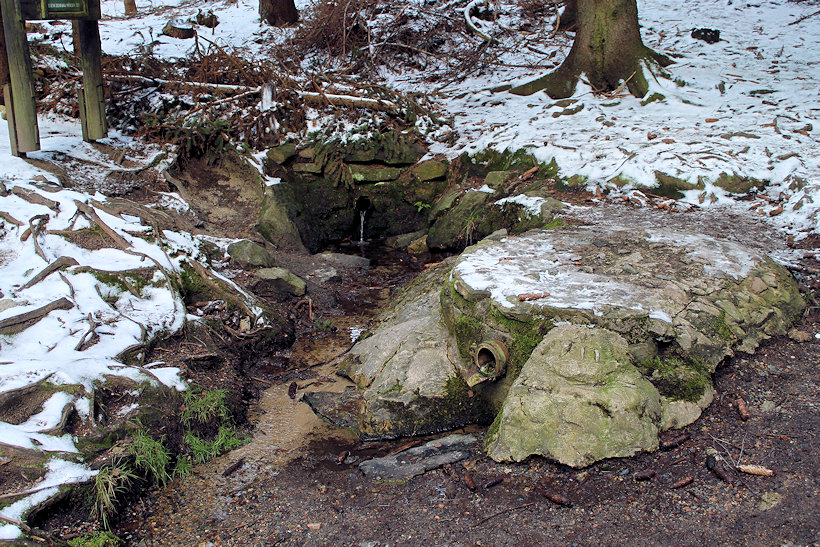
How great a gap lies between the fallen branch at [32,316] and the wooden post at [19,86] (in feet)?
9.81

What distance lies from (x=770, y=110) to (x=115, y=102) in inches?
338

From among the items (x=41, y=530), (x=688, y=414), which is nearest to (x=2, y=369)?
(x=41, y=530)

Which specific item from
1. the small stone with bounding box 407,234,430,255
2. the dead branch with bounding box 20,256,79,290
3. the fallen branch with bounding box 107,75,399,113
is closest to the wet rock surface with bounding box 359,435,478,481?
the dead branch with bounding box 20,256,79,290

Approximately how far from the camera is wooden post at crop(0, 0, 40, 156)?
239 inches

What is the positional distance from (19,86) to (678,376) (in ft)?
22.5

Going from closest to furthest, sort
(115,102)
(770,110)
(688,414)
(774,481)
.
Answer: (774,481)
(688,414)
(770,110)
(115,102)

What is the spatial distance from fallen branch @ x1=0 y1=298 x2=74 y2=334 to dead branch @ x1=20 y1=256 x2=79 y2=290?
0.33 m

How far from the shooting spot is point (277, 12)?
40.1ft

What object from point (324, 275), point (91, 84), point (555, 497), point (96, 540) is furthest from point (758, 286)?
point (91, 84)

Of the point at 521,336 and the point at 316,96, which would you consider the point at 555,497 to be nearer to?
the point at 521,336

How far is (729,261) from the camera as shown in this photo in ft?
15.0

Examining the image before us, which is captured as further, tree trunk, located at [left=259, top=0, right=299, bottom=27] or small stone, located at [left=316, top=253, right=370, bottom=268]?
tree trunk, located at [left=259, top=0, right=299, bottom=27]

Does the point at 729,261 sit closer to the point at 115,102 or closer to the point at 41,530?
the point at 41,530

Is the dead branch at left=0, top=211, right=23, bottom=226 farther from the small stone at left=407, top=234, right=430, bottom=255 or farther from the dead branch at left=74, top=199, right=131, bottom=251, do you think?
the small stone at left=407, top=234, right=430, bottom=255
